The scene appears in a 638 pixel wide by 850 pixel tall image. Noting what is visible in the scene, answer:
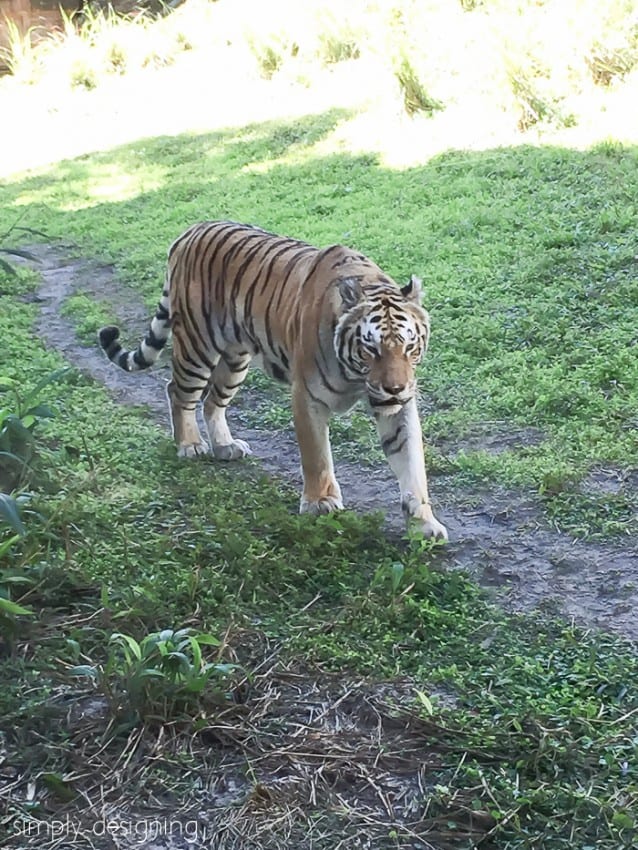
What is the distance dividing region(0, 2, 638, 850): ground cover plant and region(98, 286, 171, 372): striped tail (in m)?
0.33

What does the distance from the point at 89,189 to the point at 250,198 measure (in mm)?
2494

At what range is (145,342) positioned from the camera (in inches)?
210

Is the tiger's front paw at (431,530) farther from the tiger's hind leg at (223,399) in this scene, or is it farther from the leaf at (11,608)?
the leaf at (11,608)

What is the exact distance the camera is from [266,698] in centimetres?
307

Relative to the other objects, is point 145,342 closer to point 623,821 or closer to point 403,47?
point 623,821

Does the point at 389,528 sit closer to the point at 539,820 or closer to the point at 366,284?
the point at 366,284

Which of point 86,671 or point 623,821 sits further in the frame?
point 86,671

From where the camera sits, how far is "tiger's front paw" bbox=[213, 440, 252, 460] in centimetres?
511

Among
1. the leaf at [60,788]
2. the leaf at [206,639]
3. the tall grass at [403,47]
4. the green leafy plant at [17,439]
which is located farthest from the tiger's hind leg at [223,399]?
the tall grass at [403,47]

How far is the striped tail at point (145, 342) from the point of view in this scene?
5285 millimetres

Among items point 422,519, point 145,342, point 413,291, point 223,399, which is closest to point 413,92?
point 145,342

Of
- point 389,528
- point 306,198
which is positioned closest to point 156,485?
point 389,528

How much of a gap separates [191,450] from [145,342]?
629mm

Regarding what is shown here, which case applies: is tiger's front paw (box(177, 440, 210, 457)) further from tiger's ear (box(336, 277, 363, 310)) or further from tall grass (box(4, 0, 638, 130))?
tall grass (box(4, 0, 638, 130))
